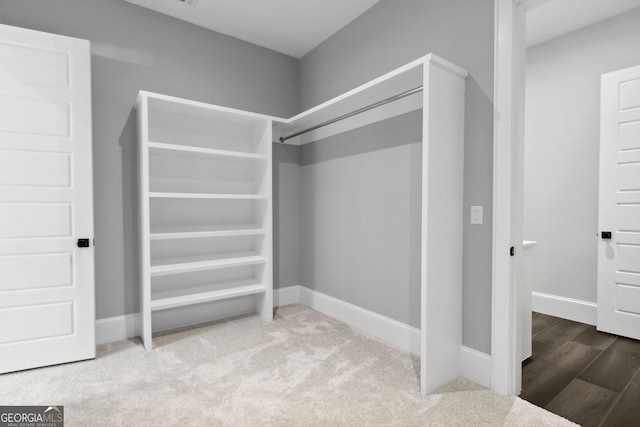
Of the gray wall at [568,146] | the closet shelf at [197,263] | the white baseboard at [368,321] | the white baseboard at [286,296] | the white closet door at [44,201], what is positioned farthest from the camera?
the white baseboard at [286,296]

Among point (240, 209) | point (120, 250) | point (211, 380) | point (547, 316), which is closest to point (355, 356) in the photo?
point (211, 380)

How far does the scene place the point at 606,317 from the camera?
3.05 m

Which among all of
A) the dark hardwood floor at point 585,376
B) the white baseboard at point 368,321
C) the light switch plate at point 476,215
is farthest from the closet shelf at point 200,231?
the dark hardwood floor at point 585,376

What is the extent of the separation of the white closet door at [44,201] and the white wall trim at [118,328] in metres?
0.32

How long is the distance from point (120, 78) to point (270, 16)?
4.54 feet

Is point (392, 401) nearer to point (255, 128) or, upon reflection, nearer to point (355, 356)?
point (355, 356)

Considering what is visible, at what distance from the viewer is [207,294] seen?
2.90 metres

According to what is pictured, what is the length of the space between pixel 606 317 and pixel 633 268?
0.50 meters

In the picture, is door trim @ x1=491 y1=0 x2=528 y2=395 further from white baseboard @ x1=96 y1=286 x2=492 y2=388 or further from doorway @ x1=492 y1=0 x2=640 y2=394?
white baseboard @ x1=96 y1=286 x2=492 y2=388

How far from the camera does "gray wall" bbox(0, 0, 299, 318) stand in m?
2.58

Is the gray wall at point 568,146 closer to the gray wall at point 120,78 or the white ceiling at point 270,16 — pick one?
the white ceiling at point 270,16

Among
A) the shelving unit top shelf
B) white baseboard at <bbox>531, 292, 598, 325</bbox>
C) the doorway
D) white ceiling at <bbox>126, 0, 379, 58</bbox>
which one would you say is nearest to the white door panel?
white baseboard at <bbox>531, 292, 598, 325</bbox>

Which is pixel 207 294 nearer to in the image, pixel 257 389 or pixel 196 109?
pixel 257 389

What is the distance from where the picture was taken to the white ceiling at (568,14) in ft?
9.55
